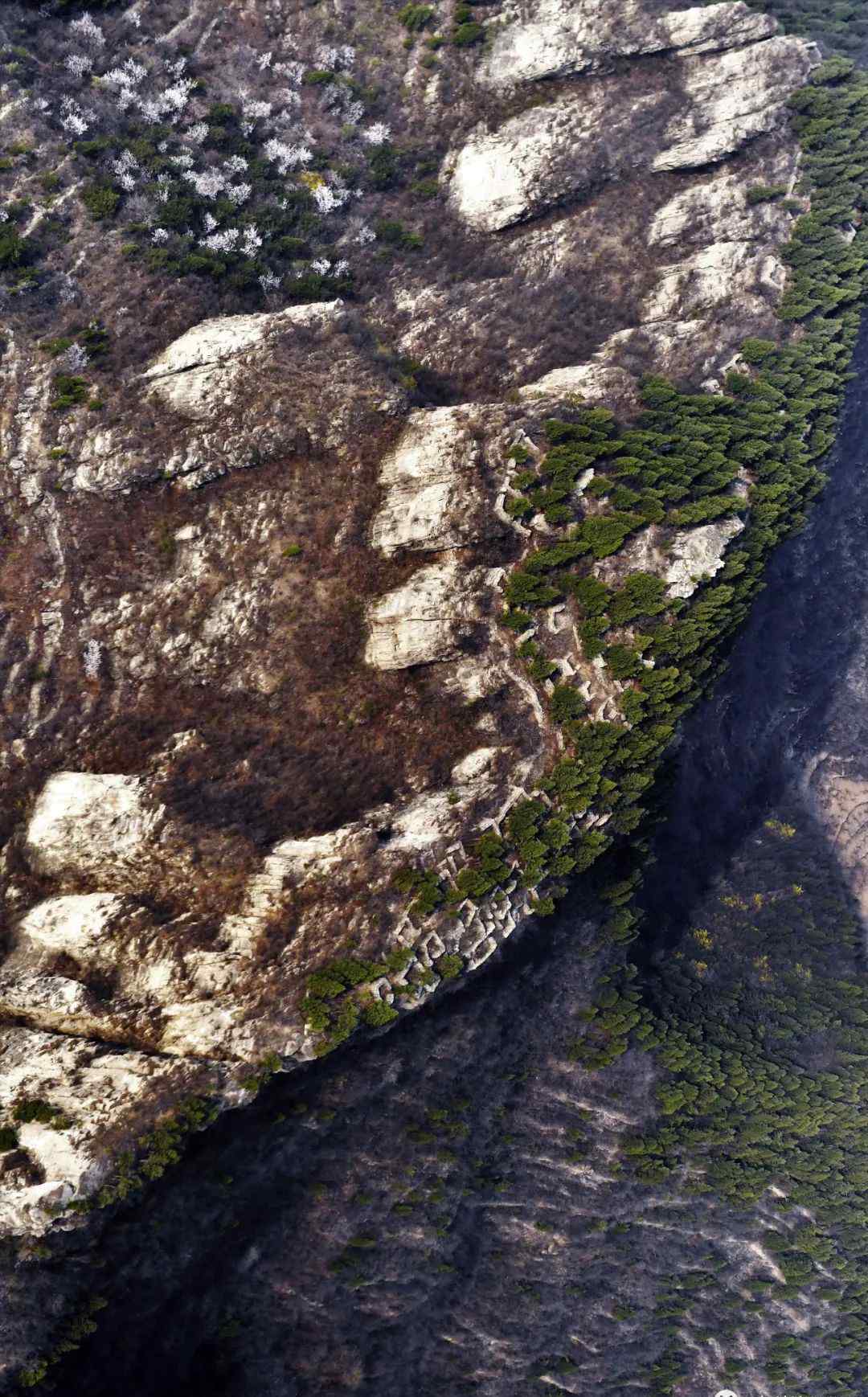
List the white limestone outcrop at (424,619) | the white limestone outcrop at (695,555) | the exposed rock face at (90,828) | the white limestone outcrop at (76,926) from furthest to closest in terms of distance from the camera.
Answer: the white limestone outcrop at (695,555) → the white limestone outcrop at (424,619) → the exposed rock face at (90,828) → the white limestone outcrop at (76,926)

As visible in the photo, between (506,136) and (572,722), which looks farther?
(506,136)

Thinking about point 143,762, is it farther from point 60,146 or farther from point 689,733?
point 60,146

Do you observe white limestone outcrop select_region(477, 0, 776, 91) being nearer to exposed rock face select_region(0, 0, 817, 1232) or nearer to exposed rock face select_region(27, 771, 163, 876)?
exposed rock face select_region(0, 0, 817, 1232)

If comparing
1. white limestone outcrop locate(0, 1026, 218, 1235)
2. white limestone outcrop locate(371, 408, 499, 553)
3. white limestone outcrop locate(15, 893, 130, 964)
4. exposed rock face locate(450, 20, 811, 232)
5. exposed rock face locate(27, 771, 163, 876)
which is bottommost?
white limestone outcrop locate(0, 1026, 218, 1235)

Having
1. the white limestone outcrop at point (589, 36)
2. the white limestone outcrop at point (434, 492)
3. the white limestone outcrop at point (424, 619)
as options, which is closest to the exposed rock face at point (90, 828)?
the white limestone outcrop at point (424, 619)

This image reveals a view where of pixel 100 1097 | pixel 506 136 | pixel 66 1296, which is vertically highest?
pixel 506 136

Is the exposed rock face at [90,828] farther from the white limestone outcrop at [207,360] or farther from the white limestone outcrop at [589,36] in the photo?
the white limestone outcrop at [589,36]

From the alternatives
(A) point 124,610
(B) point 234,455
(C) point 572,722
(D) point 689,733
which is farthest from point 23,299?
(D) point 689,733

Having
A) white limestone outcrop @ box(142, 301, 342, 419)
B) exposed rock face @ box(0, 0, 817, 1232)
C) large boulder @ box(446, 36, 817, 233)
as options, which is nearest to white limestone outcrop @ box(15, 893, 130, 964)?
exposed rock face @ box(0, 0, 817, 1232)
